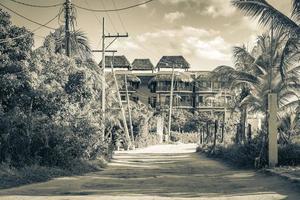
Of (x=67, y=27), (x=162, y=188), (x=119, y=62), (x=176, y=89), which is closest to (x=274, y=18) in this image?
(x=162, y=188)

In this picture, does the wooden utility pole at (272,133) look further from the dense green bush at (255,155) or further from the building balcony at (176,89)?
the building balcony at (176,89)

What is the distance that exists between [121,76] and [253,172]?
189ft

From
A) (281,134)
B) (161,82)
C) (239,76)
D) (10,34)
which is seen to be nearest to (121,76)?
(161,82)

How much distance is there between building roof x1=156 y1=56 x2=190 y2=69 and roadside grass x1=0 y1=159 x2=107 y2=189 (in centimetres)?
6930

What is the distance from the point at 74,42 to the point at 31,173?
12039 mm

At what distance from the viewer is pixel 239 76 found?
108 ft

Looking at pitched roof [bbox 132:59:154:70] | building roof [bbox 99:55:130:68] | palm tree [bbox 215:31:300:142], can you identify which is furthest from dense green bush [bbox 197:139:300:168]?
pitched roof [bbox 132:59:154:70]

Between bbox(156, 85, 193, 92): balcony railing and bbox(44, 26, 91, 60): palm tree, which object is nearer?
bbox(44, 26, 91, 60): palm tree

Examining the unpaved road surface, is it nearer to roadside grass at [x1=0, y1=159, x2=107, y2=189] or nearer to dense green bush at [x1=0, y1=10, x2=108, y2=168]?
roadside grass at [x1=0, y1=159, x2=107, y2=189]

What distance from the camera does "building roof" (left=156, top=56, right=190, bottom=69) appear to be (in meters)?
90.3

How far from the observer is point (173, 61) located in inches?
3568

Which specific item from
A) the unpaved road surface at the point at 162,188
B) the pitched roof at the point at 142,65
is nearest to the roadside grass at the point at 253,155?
the unpaved road surface at the point at 162,188

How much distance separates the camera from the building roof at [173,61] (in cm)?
9031

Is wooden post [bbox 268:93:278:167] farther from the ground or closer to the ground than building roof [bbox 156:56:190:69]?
closer to the ground
